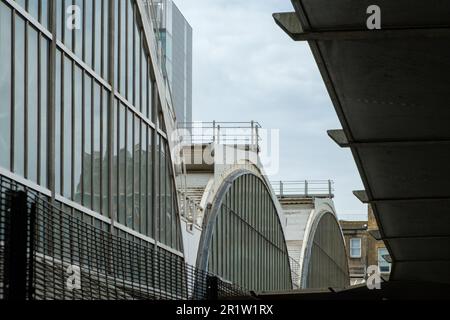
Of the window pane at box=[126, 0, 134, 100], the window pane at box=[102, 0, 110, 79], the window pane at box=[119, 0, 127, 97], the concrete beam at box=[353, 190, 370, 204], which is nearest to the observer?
the concrete beam at box=[353, 190, 370, 204]

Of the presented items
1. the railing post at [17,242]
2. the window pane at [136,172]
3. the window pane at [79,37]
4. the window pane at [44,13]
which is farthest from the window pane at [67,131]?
the railing post at [17,242]

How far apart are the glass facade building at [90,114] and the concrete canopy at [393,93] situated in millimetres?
6086

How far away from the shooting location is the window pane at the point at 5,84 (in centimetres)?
2182

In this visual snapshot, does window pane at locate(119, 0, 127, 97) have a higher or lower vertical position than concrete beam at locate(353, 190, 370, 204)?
higher

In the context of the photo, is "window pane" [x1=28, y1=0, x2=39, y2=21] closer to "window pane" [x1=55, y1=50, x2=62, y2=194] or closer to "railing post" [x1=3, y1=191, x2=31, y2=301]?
"window pane" [x1=55, y1=50, x2=62, y2=194]

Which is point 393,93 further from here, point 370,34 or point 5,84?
point 5,84

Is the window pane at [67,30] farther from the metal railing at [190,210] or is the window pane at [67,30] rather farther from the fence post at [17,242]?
the fence post at [17,242]

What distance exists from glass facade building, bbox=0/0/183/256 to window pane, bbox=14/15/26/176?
0.7 inches

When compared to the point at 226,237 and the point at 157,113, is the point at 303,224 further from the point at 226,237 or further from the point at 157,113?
the point at 157,113

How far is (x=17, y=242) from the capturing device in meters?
10.8

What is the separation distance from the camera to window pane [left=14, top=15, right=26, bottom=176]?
2261 centimetres

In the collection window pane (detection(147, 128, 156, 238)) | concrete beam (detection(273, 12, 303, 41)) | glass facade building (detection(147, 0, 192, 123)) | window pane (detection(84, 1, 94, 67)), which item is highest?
glass facade building (detection(147, 0, 192, 123))

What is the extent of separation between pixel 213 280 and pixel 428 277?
14063mm

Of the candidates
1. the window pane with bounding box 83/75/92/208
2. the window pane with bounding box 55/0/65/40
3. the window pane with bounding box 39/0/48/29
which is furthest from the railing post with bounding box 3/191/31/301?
the window pane with bounding box 83/75/92/208
